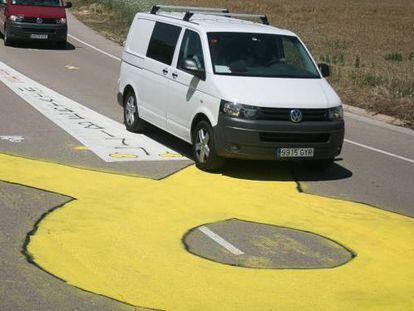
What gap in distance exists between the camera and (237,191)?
8.23m

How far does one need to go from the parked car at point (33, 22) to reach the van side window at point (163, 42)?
13.4 metres

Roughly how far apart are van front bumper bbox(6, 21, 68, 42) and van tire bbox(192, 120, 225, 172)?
15.4m

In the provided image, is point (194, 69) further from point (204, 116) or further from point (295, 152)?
point (295, 152)

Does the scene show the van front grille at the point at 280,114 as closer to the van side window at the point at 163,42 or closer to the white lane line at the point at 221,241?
the van side window at the point at 163,42

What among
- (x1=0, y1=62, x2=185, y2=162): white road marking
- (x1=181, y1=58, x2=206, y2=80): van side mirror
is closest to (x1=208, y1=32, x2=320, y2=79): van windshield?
(x1=181, y1=58, x2=206, y2=80): van side mirror

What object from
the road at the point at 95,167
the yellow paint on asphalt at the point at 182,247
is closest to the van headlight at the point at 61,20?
the road at the point at 95,167

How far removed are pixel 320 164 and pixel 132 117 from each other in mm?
3344

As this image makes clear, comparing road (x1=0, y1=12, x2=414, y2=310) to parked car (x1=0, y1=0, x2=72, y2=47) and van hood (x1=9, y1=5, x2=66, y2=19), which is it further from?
van hood (x1=9, y1=5, x2=66, y2=19)

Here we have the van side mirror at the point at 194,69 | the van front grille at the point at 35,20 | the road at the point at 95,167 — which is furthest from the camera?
→ the van front grille at the point at 35,20

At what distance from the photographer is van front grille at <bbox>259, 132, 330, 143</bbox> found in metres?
8.59

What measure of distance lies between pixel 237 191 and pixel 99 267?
2891mm

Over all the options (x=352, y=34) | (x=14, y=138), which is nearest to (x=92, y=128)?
(x=14, y=138)

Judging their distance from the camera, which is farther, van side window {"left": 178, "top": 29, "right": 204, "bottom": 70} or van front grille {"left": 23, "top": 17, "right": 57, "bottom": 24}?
van front grille {"left": 23, "top": 17, "right": 57, "bottom": 24}

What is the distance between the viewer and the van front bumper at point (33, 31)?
23.0 m
